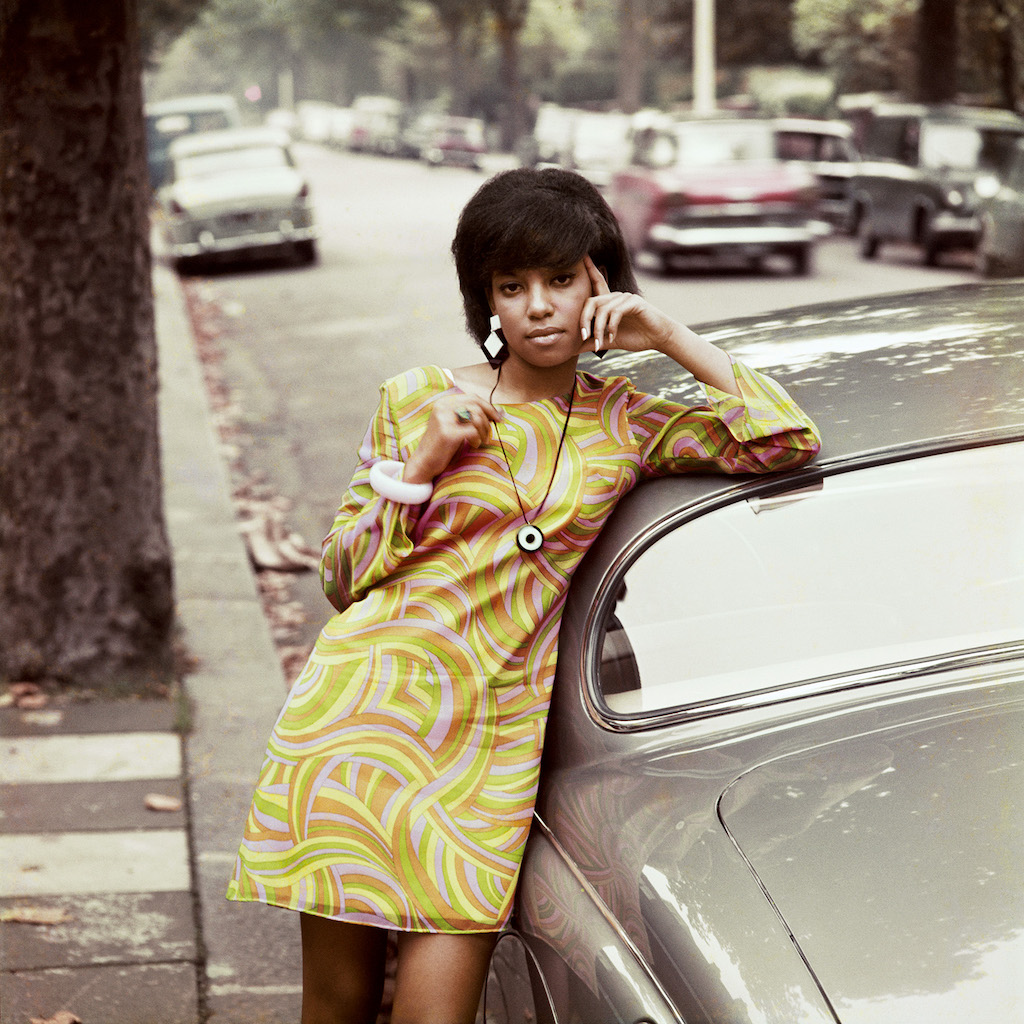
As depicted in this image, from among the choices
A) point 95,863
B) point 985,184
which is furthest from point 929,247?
point 95,863

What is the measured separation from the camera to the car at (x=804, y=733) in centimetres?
188

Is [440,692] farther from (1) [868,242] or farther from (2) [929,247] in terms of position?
(1) [868,242]

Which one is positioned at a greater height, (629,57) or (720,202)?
(629,57)

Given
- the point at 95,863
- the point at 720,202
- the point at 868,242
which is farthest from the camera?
the point at 868,242

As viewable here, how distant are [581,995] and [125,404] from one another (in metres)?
3.90

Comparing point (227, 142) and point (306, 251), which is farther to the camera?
point (227, 142)

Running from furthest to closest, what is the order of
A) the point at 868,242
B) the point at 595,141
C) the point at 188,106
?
the point at 188,106
the point at 595,141
the point at 868,242

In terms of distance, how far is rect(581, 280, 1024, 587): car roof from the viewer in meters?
2.53

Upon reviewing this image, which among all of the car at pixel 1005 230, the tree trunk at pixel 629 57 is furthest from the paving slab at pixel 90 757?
the tree trunk at pixel 629 57

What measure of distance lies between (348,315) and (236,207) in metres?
4.13

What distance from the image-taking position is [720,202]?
17203mm

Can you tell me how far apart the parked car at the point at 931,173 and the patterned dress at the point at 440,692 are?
54.3 ft

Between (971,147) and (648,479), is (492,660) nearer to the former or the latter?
(648,479)

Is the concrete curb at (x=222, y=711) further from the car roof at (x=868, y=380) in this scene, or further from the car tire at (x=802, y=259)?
the car tire at (x=802, y=259)
